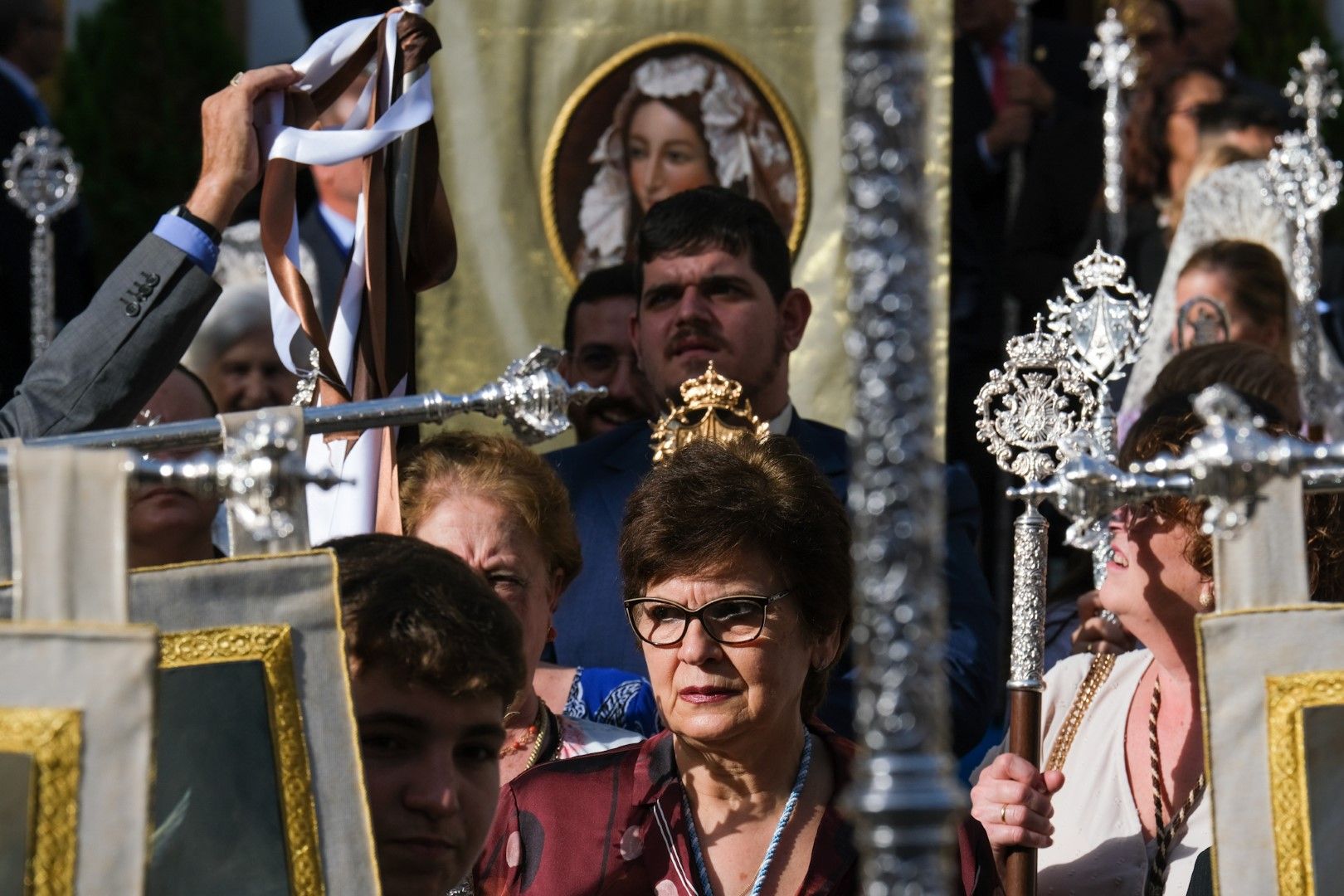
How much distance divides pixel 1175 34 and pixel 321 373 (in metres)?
5.06

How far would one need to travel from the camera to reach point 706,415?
3998 millimetres

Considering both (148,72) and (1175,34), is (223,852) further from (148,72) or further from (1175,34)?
(148,72)

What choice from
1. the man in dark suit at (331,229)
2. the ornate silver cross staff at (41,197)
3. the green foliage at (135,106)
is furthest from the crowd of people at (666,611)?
the green foliage at (135,106)

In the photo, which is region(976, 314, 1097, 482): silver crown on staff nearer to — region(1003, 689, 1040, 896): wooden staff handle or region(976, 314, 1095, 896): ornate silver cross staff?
region(976, 314, 1095, 896): ornate silver cross staff

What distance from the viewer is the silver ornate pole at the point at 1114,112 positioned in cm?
636

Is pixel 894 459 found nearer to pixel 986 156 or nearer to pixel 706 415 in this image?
pixel 706 415

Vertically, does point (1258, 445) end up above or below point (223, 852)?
above

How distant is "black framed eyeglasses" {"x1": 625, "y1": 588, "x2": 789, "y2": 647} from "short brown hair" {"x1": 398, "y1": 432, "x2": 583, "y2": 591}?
0.54 m

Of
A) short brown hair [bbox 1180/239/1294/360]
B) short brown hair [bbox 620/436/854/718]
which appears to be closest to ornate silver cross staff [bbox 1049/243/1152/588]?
short brown hair [bbox 620/436/854/718]

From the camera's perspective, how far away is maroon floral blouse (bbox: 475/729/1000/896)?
2.86m

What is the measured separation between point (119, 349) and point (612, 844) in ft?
3.18

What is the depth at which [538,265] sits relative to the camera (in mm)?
5711

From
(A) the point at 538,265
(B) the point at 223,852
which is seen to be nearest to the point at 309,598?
(B) the point at 223,852

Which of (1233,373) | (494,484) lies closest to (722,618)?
(494,484)
